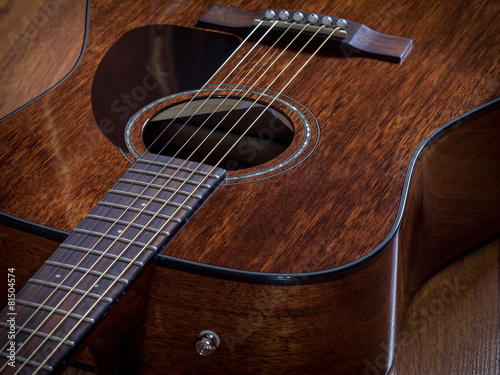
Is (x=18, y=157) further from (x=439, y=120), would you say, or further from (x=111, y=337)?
(x=439, y=120)

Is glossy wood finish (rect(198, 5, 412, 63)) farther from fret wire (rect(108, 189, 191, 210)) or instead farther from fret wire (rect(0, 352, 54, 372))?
fret wire (rect(0, 352, 54, 372))

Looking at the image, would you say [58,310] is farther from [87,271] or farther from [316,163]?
[316,163]

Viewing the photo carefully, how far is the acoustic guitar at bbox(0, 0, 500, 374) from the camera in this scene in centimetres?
71

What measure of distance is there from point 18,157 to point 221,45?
0.40 meters

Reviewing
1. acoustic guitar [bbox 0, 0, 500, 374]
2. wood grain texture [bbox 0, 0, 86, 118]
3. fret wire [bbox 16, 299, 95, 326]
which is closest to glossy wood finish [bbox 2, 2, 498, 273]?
acoustic guitar [bbox 0, 0, 500, 374]

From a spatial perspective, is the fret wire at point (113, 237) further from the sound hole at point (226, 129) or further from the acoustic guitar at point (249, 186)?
the sound hole at point (226, 129)

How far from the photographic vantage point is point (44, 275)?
0.69 meters

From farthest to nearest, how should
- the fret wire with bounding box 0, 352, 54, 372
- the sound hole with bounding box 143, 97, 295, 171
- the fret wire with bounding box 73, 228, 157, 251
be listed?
the sound hole with bounding box 143, 97, 295, 171 < the fret wire with bounding box 73, 228, 157, 251 < the fret wire with bounding box 0, 352, 54, 372

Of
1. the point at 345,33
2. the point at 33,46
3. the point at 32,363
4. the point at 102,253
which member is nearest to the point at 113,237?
the point at 102,253

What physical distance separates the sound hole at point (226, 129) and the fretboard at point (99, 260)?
160 millimetres

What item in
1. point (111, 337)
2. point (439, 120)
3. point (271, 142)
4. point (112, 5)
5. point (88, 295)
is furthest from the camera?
point (112, 5)

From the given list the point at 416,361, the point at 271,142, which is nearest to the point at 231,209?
the point at 271,142

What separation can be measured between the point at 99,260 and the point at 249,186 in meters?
0.20

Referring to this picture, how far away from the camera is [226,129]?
1.05 m
